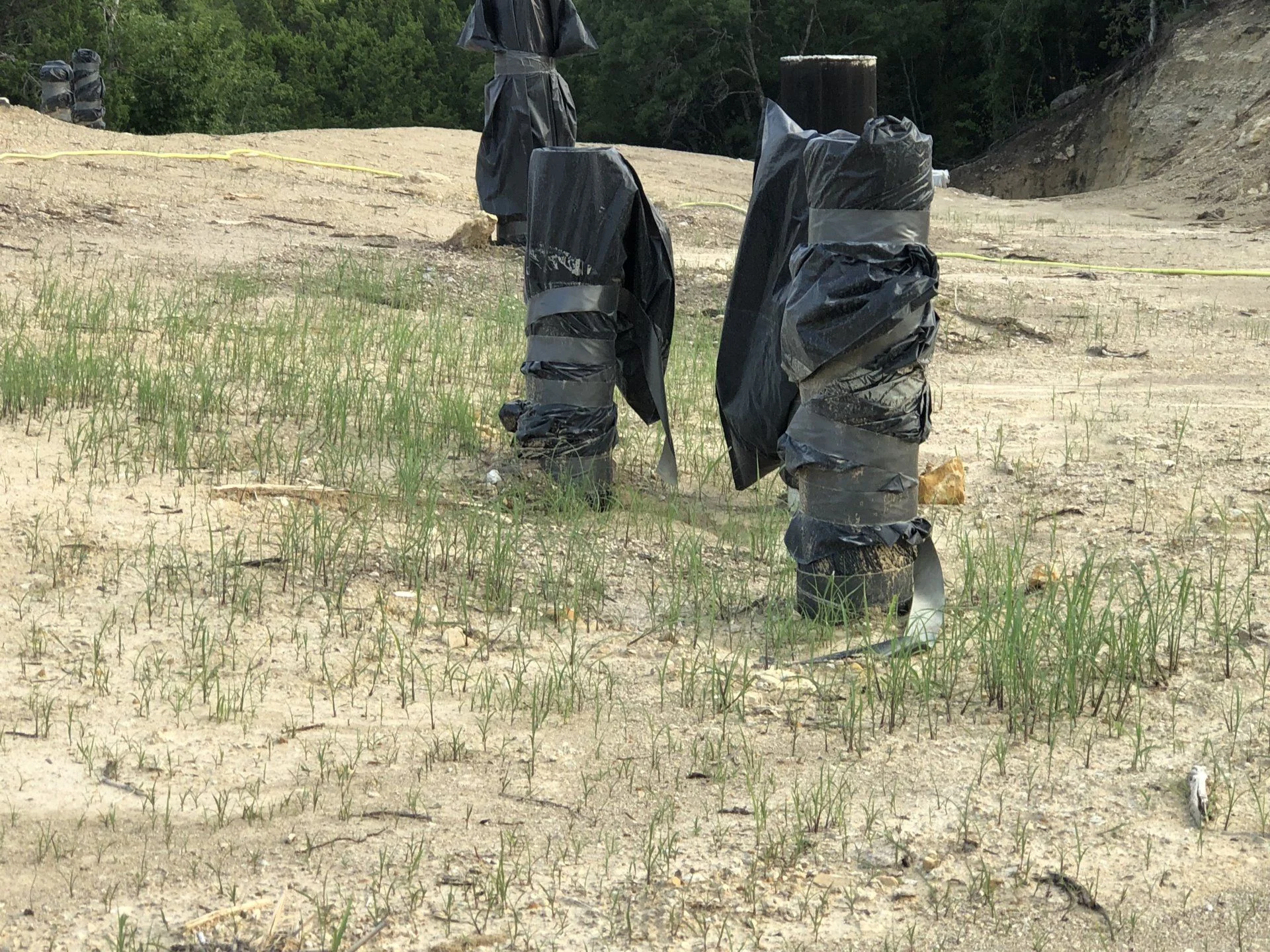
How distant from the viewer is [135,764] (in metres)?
3.04

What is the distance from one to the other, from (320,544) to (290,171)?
9626mm

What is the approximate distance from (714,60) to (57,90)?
11.7m

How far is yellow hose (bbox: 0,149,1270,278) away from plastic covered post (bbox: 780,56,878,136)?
5261 millimetres

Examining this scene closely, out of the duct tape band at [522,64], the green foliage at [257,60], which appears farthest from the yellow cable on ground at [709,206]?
the green foliage at [257,60]

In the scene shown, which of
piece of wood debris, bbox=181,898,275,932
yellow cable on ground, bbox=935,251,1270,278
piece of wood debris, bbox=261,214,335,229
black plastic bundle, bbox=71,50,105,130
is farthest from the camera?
black plastic bundle, bbox=71,50,105,130

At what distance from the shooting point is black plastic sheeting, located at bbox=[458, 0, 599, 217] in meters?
10.0

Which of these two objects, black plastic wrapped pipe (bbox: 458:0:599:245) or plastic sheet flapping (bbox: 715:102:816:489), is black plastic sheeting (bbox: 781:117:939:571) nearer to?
plastic sheet flapping (bbox: 715:102:816:489)

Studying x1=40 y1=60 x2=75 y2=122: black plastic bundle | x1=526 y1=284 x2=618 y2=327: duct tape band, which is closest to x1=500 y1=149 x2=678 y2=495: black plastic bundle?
x1=526 y1=284 x2=618 y2=327: duct tape band

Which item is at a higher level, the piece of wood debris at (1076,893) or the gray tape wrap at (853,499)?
the gray tape wrap at (853,499)

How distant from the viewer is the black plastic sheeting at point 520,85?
10.0m

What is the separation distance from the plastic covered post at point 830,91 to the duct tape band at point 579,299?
89 centimetres

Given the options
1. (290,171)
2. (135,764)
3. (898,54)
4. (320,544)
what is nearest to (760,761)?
(135,764)

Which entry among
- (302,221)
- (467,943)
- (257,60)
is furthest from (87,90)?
(467,943)

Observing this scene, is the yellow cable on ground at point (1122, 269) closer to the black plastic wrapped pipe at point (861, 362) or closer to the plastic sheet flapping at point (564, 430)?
the plastic sheet flapping at point (564, 430)
